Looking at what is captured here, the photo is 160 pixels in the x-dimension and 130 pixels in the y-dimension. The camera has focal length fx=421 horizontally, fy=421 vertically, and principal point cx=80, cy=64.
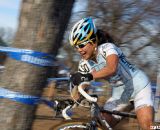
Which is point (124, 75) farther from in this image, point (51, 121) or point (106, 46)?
point (51, 121)

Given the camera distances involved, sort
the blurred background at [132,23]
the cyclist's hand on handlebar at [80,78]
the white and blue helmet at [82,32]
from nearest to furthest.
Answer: the cyclist's hand on handlebar at [80,78] → the white and blue helmet at [82,32] → the blurred background at [132,23]

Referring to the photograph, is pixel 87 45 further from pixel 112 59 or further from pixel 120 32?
pixel 120 32

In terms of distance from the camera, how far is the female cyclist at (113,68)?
410cm

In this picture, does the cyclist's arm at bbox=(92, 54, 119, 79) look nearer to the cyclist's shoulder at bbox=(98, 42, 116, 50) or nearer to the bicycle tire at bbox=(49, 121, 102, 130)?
the cyclist's shoulder at bbox=(98, 42, 116, 50)

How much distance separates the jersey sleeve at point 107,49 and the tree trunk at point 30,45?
0.44m

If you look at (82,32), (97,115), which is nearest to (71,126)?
(97,115)

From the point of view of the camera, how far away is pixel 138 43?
56.0ft

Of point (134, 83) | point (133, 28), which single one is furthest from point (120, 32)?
point (134, 83)

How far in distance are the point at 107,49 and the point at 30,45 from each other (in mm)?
754

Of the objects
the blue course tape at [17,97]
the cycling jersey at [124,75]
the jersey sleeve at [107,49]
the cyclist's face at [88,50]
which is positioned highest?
the jersey sleeve at [107,49]

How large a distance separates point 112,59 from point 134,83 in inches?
19.1

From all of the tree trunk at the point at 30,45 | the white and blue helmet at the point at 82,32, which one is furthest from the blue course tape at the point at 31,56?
the white and blue helmet at the point at 82,32

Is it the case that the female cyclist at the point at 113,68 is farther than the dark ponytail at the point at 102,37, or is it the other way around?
the dark ponytail at the point at 102,37

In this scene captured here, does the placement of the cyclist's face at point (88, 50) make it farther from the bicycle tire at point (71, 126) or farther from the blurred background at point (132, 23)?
the blurred background at point (132, 23)
